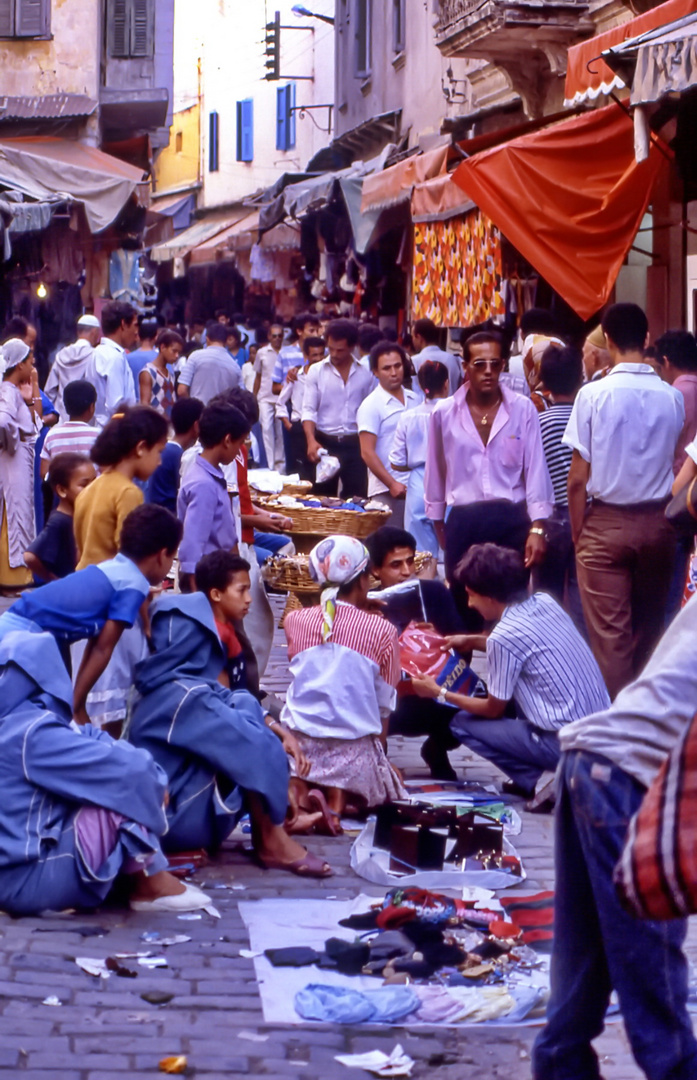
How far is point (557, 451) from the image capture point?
26.6 feet

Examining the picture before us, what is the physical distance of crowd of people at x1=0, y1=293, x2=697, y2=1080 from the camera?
10.2 ft

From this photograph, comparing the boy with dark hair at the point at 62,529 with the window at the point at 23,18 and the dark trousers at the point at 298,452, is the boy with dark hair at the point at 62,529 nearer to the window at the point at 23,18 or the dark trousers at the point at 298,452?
the dark trousers at the point at 298,452

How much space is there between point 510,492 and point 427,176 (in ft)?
20.9

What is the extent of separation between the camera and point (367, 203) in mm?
15328

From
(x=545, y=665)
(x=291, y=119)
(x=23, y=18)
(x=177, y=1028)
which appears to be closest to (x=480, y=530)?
(x=545, y=665)

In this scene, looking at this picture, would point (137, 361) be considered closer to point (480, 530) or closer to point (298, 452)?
point (298, 452)

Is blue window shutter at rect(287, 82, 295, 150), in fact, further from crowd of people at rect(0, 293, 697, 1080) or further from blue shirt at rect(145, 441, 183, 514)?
blue shirt at rect(145, 441, 183, 514)

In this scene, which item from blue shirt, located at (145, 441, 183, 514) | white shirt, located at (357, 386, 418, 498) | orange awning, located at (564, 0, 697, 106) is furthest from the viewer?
white shirt, located at (357, 386, 418, 498)

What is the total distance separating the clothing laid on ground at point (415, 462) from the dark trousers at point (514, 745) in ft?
10.3

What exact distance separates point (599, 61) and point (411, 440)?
2658mm

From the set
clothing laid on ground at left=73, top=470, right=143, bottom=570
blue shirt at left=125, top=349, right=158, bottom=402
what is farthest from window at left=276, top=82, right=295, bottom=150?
clothing laid on ground at left=73, top=470, right=143, bottom=570

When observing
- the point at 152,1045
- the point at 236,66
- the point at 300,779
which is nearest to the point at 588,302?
the point at 300,779

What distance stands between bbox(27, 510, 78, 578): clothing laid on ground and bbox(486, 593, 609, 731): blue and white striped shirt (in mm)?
2500

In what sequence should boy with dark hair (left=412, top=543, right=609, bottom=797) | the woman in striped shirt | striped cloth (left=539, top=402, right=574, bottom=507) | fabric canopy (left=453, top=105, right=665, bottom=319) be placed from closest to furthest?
the woman in striped shirt < boy with dark hair (left=412, top=543, right=609, bottom=797) < striped cloth (left=539, top=402, right=574, bottom=507) < fabric canopy (left=453, top=105, right=665, bottom=319)
